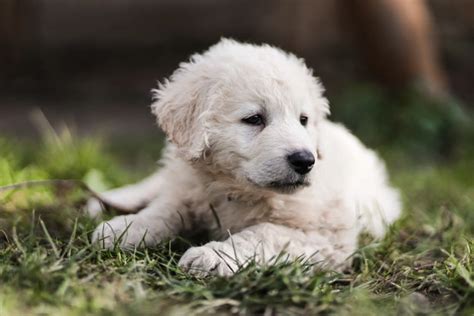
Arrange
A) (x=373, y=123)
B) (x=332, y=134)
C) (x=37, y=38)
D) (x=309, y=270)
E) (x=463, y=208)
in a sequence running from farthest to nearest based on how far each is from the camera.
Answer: (x=37, y=38), (x=373, y=123), (x=463, y=208), (x=332, y=134), (x=309, y=270)

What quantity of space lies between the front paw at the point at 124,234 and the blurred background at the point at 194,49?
5388mm

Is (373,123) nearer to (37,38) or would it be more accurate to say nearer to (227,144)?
(227,144)

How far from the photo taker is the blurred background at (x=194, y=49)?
9.22m

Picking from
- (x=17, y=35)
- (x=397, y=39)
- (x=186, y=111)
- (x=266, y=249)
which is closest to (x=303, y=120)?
(x=186, y=111)

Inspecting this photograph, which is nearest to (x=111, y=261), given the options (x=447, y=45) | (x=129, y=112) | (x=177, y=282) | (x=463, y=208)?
(x=177, y=282)

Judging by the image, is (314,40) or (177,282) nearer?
(177,282)

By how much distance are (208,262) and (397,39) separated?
20.7 ft

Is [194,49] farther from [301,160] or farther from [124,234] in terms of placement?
[301,160]

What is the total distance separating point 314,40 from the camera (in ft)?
41.6

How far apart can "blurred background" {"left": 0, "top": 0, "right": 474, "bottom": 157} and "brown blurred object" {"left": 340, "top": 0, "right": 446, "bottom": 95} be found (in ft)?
0.04

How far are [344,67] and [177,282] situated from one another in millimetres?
9835

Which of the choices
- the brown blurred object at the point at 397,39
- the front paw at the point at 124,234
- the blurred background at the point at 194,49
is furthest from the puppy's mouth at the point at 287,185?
the brown blurred object at the point at 397,39

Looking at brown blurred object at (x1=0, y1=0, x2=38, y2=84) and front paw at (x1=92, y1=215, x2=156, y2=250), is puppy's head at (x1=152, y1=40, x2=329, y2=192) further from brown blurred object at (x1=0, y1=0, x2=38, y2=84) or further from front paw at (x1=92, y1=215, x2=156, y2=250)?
brown blurred object at (x1=0, y1=0, x2=38, y2=84)

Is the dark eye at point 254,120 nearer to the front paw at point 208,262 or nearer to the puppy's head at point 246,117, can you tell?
the puppy's head at point 246,117
